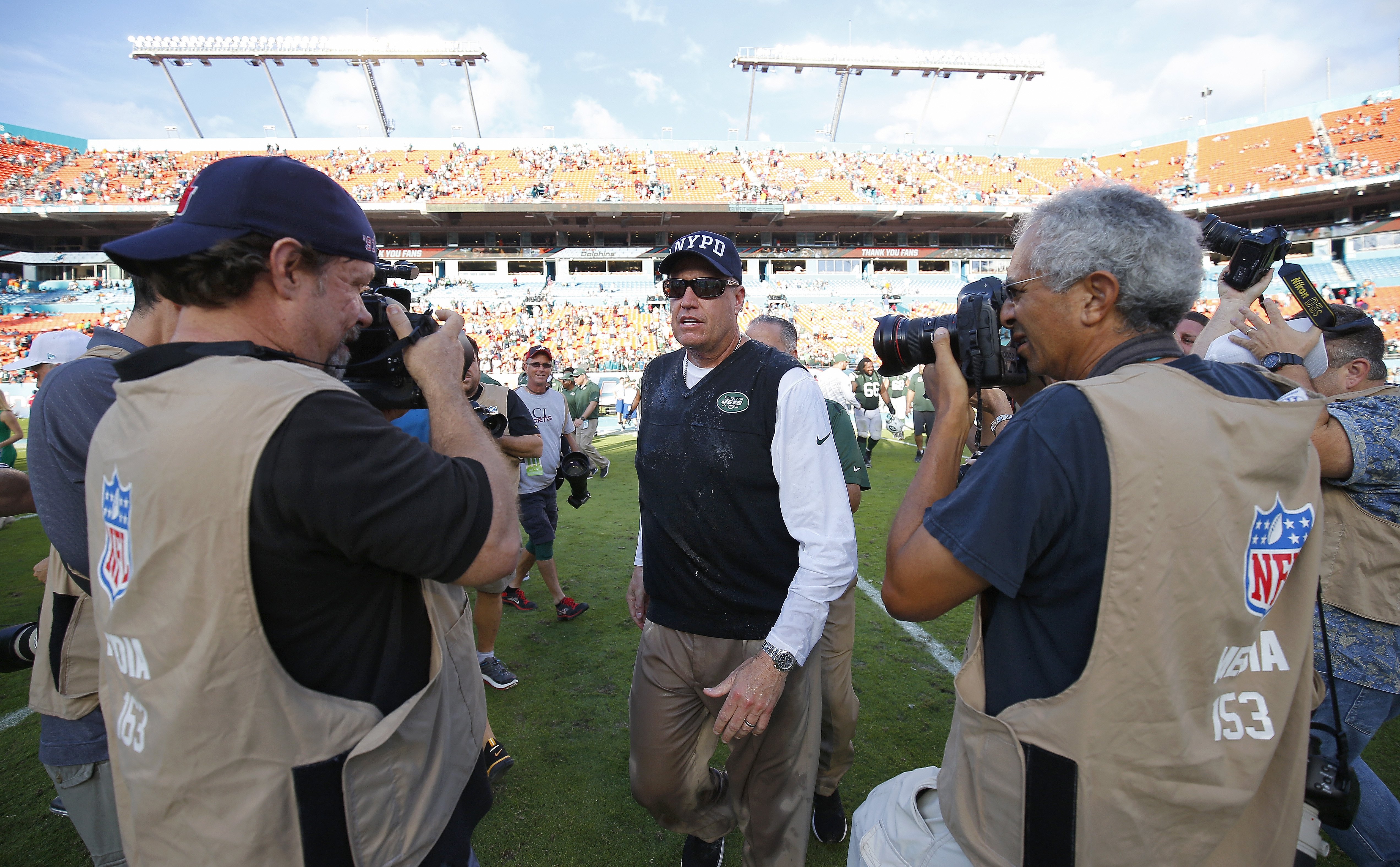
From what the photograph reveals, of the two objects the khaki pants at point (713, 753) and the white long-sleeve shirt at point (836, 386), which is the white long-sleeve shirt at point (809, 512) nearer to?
the khaki pants at point (713, 753)

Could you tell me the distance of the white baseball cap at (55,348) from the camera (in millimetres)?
2881

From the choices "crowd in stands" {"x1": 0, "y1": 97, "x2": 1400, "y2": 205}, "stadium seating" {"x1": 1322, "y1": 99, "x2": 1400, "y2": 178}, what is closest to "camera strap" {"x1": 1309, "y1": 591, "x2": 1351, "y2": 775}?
"crowd in stands" {"x1": 0, "y1": 97, "x2": 1400, "y2": 205}

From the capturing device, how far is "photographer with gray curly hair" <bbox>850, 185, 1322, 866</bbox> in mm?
1159

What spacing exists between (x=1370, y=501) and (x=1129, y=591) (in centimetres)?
168

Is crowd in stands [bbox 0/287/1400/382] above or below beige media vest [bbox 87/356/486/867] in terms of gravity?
below

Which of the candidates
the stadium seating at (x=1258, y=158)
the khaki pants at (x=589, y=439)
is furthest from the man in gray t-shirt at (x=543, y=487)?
the stadium seating at (x=1258, y=158)

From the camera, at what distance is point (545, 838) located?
2793mm

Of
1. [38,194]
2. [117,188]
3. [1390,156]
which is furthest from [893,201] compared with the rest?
[38,194]

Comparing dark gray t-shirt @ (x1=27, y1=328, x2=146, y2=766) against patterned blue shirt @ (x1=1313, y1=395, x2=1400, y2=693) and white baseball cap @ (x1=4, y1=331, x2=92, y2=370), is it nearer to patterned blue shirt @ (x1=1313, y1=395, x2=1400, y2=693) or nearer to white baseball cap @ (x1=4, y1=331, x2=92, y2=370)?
white baseball cap @ (x1=4, y1=331, x2=92, y2=370)

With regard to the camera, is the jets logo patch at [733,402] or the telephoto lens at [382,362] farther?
the jets logo patch at [733,402]

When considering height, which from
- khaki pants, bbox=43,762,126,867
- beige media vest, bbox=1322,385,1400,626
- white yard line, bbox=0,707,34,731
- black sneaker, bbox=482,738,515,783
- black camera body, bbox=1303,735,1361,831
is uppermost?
beige media vest, bbox=1322,385,1400,626

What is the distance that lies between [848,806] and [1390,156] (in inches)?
1754

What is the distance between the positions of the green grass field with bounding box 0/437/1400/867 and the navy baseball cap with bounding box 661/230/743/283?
2420 millimetres

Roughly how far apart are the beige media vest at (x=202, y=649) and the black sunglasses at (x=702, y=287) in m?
1.46
